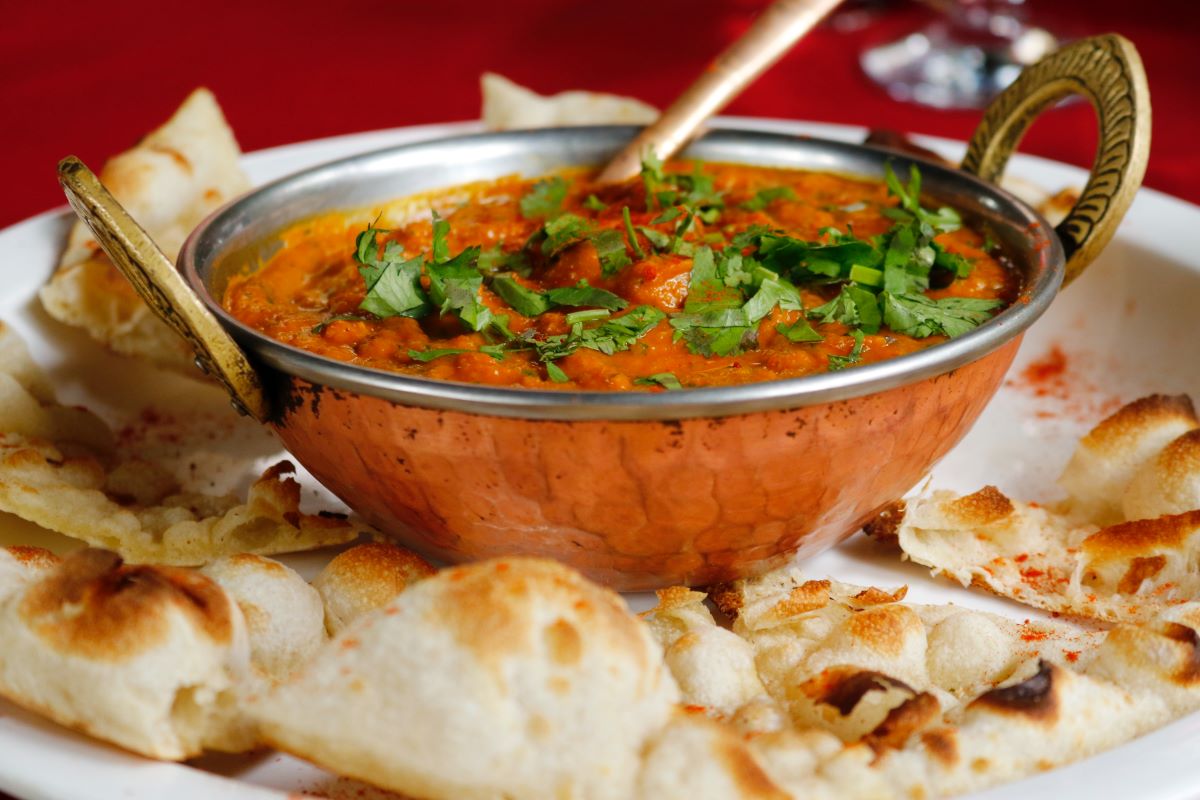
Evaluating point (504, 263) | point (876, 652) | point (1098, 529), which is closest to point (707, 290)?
point (504, 263)

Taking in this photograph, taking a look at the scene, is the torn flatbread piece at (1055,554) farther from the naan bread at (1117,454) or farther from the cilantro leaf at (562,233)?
the cilantro leaf at (562,233)

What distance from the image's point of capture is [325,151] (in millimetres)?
3678

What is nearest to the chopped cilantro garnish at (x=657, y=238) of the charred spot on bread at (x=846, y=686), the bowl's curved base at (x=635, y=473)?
the bowl's curved base at (x=635, y=473)

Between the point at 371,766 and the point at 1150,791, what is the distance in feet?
2.87

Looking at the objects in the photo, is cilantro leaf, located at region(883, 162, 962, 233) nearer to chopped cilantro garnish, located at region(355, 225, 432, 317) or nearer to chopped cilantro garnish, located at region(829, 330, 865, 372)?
chopped cilantro garnish, located at region(829, 330, 865, 372)

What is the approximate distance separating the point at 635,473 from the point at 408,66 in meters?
4.38

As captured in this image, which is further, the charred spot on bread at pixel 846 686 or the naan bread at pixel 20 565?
the naan bread at pixel 20 565

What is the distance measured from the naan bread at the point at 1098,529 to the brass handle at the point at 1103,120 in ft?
1.10

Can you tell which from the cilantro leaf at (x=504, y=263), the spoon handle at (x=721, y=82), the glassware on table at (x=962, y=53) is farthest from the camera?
the glassware on table at (x=962, y=53)

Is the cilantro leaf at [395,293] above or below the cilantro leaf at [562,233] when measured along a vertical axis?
above

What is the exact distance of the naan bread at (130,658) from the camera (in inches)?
62.6

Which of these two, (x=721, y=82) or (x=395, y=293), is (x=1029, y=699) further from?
(x=721, y=82)

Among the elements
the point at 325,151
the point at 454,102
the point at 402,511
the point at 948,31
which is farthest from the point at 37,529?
the point at 948,31

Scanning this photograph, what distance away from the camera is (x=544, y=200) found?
283cm
